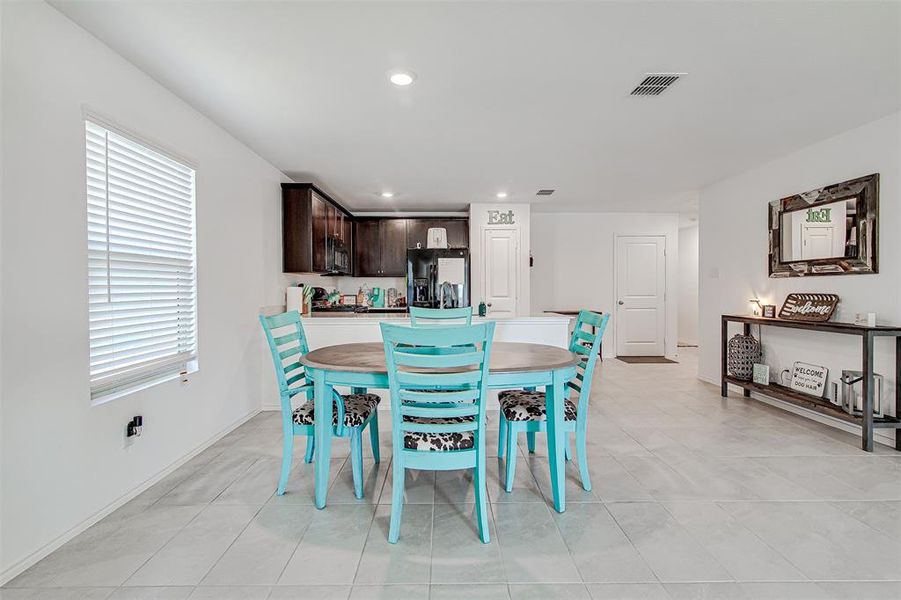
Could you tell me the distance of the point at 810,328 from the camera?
3484 mm

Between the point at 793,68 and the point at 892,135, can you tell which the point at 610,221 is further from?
the point at 793,68

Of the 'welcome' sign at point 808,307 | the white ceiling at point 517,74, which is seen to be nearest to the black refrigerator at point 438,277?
the white ceiling at point 517,74

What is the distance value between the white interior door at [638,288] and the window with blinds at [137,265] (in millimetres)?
6172

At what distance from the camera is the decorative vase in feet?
14.3

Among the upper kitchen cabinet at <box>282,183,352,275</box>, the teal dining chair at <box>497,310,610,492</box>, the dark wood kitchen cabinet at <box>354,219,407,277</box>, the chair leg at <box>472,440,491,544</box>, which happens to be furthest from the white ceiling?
the dark wood kitchen cabinet at <box>354,219,407,277</box>

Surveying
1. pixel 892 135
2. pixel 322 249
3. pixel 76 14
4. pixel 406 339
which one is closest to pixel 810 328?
pixel 892 135

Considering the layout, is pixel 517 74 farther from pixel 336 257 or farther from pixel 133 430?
pixel 336 257

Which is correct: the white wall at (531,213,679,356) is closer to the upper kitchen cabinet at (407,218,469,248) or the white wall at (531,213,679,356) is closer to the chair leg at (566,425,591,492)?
the upper kitchen cabinet at (407,218,469,248)

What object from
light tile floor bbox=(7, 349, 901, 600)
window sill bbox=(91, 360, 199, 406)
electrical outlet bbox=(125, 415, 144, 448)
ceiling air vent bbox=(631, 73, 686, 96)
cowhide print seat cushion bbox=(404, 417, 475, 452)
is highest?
ceiling air vent bbox=(631, 73, 686, 96)

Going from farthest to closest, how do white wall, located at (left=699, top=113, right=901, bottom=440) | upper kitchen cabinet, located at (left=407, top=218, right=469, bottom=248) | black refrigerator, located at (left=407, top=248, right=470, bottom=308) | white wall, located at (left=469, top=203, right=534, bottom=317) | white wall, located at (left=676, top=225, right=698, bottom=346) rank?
white wall, located at (left=676, top=225, right=698, bottom=346) < upper kitchen cabinet, located at (left=407, top=218, right=469, bottom=248) < white wall, located at (left=469, top=203, right=534, bottom=317) < black refrigerator, located at (left=407, top=248, right=470, bottom=308) < white wall, located at (left=699, top=113, right=901, bottom=440)

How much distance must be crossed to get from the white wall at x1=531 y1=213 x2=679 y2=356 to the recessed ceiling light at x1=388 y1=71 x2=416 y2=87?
487 cm

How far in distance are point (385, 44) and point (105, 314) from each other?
6.45 feet

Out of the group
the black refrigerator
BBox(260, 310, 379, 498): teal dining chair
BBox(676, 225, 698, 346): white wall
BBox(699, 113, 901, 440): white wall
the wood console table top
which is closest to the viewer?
BBox(260, 310, 379, 498): teal dining chair

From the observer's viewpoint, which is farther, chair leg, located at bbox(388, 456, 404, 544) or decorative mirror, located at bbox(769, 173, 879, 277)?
decorative mirror, located at bbox(769, 173, 879, 277)
